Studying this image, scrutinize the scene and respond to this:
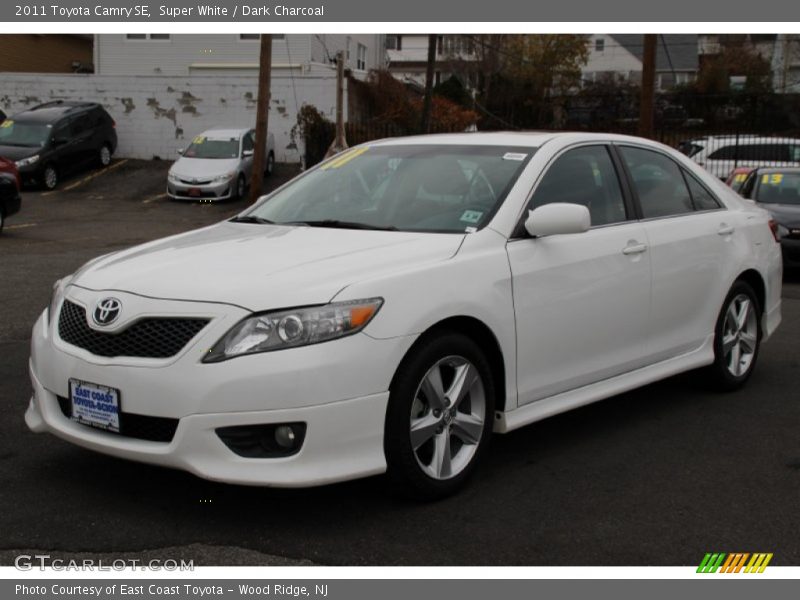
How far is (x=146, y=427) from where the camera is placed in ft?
13.3

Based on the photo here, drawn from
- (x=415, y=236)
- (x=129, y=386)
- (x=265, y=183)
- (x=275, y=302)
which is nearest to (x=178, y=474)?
(x=129, y=386)

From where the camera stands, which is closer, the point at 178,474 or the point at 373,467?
the point at 373,467

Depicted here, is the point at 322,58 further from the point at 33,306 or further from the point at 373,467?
the point at 373,467

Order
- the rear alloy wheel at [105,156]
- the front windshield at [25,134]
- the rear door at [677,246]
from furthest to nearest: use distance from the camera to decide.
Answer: the rear alloy wheel at [105,156]
the front windshield at [25,134]
the rear door at [677,246]

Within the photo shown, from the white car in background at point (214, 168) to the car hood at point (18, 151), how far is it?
11.5ft

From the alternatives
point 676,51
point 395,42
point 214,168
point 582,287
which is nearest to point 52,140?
point 214,168

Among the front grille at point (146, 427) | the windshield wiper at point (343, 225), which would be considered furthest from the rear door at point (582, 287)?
the front grille at point (146, 427)

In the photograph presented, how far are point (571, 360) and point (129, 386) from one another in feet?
7.25

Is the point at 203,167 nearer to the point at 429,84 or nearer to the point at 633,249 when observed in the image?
the point at 429,84

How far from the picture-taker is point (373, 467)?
4.07m

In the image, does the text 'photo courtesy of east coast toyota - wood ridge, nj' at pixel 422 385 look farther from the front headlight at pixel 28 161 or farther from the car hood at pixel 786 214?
the front headlight at pixel 28 161

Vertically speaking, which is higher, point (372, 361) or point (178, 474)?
point (372, 361)

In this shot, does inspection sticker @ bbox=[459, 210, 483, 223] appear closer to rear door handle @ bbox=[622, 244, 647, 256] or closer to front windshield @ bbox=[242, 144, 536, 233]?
front windshield @ bbox=[242, 144, 536, 233]

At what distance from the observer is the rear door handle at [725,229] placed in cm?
628
